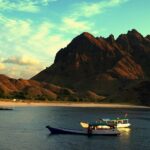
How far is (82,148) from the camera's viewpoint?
99.8 meters

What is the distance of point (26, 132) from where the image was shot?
426 feet

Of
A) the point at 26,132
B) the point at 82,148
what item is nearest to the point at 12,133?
the point at 26,132

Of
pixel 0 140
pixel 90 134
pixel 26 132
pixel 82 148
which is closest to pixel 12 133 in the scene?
pixel 26 132

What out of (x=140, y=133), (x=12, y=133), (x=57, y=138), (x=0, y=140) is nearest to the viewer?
(x=0, y=140)

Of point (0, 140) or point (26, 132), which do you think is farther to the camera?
point (26, 132)

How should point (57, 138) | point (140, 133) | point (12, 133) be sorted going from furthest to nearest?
point (140, 133) → point (12, 133) → point (57, 138)

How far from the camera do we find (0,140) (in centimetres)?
10875

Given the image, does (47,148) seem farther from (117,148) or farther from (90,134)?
(90,134)

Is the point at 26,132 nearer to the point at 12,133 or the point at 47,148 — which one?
the point at 12,133

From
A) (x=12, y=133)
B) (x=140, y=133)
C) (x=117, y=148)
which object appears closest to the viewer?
(x=117, y=148)

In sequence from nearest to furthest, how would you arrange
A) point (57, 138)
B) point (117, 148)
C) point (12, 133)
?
point (117, 148)
point (57, 138)
point (12, 133)

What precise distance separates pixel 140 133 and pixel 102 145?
1390 inches

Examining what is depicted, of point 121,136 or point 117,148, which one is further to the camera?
point 121,136

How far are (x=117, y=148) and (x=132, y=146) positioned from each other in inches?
240
